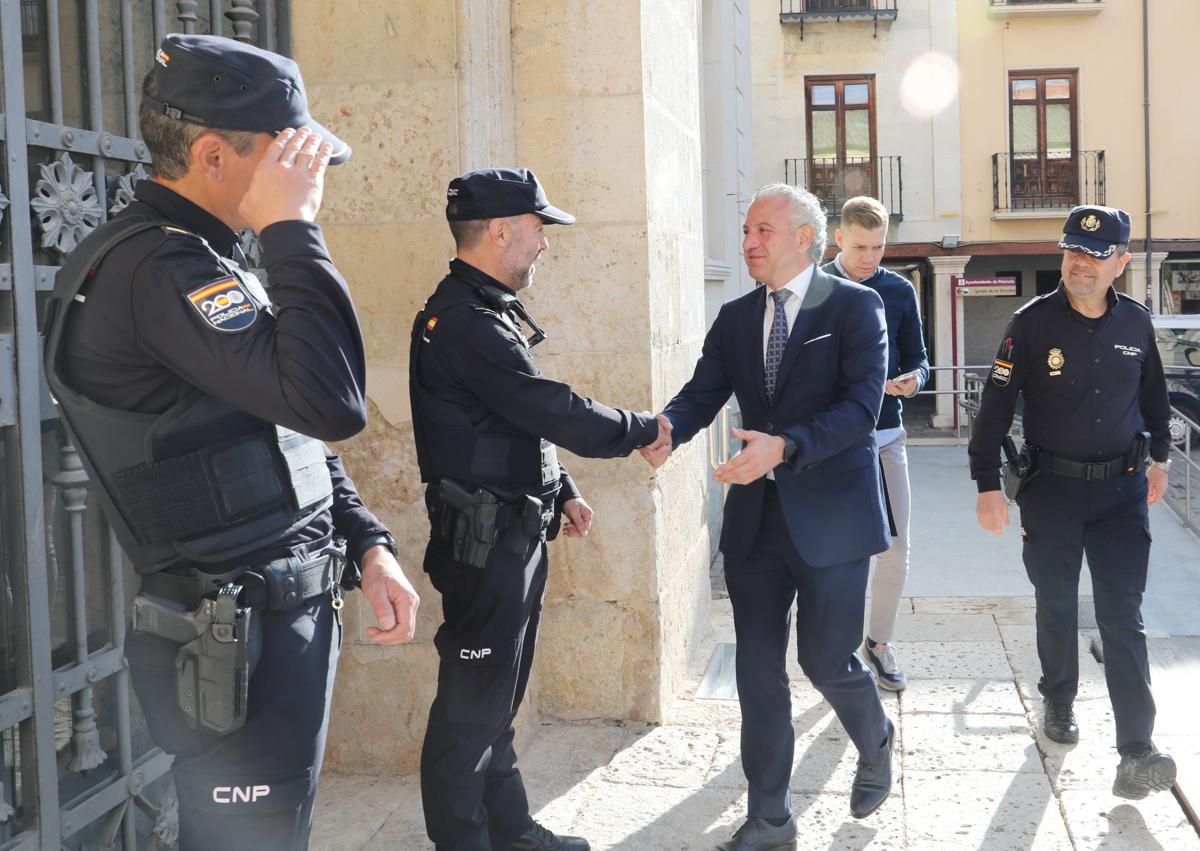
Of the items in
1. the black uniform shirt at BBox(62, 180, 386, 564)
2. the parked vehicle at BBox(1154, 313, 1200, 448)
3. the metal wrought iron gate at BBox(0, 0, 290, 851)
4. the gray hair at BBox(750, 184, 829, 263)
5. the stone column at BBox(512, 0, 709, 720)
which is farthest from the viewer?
the parked vehicle at BBox(1154, 313, 1200, 448)

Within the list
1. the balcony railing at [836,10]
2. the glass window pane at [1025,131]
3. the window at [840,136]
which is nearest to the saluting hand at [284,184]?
the window at [840,136]

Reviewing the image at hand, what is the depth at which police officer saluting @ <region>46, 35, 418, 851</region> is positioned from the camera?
2090 millimetres

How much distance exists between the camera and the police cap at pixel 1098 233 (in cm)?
437

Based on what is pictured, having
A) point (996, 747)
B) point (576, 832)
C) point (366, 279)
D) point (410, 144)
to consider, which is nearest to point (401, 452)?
point (366, 279)

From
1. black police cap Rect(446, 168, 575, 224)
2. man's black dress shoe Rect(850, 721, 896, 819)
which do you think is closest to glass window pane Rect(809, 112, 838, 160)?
man's black dress shoe Rect(850, 721, 896, 819)

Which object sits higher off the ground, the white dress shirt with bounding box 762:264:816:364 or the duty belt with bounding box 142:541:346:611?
the white dress shirt with bounding box 762:264:816:364

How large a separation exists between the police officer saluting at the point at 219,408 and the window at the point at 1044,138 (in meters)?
22.9

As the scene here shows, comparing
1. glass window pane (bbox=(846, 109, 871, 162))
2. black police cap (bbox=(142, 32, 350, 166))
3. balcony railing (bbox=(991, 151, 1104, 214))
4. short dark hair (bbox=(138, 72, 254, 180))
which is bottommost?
short dark hair (bbox=(138, 72, 254, 180))

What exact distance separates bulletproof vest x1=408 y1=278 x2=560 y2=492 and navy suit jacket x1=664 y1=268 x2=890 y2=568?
74 centimetres

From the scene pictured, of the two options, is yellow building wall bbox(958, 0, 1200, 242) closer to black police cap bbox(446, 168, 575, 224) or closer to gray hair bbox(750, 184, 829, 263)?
gray hair bbox(750, 184, 829, 263)

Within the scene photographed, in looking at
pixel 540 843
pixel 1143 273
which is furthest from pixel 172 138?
pixel 1143 273

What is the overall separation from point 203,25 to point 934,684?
12.9ft

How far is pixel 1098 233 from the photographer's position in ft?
14.4

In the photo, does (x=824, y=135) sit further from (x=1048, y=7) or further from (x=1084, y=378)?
(x=1084, y=378)
